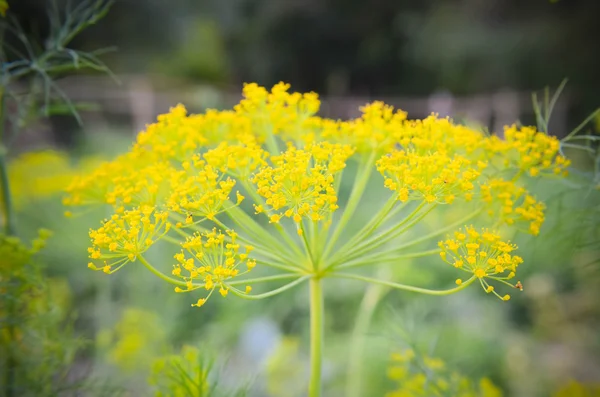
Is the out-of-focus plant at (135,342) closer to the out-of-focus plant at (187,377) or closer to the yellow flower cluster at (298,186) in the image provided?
the out-of-focus plant at (187,377)

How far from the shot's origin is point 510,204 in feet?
3.77

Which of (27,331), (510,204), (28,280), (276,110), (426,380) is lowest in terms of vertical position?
(426,380)

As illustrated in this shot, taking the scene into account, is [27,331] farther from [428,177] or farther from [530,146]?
[530,146]

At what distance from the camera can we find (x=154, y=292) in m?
3.54

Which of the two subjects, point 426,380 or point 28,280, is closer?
point 28,280

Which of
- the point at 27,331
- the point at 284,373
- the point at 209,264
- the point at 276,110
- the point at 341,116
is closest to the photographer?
the point at 209,264

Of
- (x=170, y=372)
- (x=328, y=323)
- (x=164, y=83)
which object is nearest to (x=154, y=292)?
(x=328, y=323)

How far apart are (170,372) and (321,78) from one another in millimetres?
10170

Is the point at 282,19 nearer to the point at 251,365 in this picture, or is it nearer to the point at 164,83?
the point at 164,83

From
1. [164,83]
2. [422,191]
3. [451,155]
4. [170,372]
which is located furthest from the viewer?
[164,83]

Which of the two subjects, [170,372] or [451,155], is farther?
[170,372]

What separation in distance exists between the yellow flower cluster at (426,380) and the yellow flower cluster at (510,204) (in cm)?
62

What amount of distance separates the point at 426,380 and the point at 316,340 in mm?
603

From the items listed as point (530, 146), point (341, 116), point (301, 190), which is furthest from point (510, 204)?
point (341, 116)
